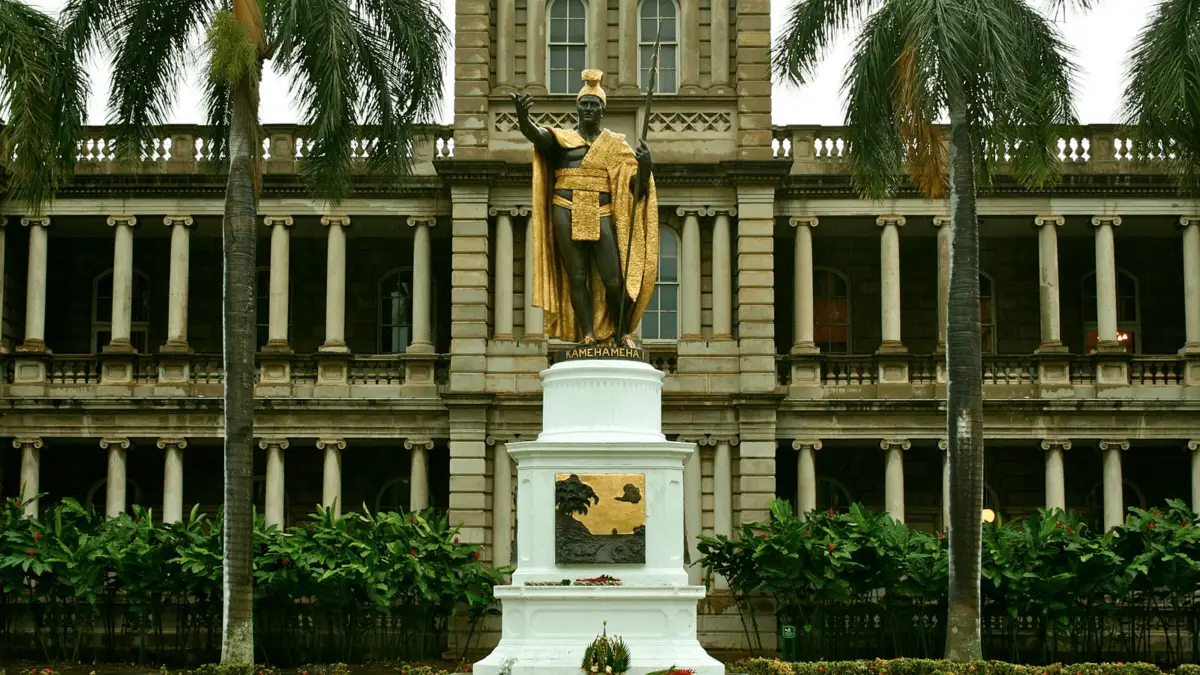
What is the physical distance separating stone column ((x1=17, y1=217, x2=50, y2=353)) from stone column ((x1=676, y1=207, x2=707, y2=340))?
12.8 metres

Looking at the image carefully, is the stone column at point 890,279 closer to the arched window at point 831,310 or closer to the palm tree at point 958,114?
the arched window at point 831,310

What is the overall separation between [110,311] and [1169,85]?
78.4 ft

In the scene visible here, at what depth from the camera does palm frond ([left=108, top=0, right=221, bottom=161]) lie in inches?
874

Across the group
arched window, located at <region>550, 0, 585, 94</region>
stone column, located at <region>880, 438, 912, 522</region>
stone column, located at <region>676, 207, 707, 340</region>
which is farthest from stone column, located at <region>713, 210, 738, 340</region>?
arched window, located at <region>550, 0, 585, 94</region>

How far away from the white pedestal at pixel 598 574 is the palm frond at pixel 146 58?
33.8 ft

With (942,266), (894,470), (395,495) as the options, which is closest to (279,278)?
(395,495)

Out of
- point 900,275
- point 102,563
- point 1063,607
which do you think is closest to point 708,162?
point 900,275

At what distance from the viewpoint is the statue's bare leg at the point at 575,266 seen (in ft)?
50.5

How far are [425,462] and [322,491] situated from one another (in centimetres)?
310

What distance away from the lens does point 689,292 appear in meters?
32.0

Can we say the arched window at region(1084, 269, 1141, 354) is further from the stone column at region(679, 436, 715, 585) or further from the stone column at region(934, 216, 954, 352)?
the stone column at region(679, 436, 715, 585)

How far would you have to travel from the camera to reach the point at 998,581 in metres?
22.9

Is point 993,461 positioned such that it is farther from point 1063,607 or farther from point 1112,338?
point 1063,607

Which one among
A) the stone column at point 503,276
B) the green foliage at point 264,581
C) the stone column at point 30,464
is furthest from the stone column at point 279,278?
the green foliage at point 264,581
